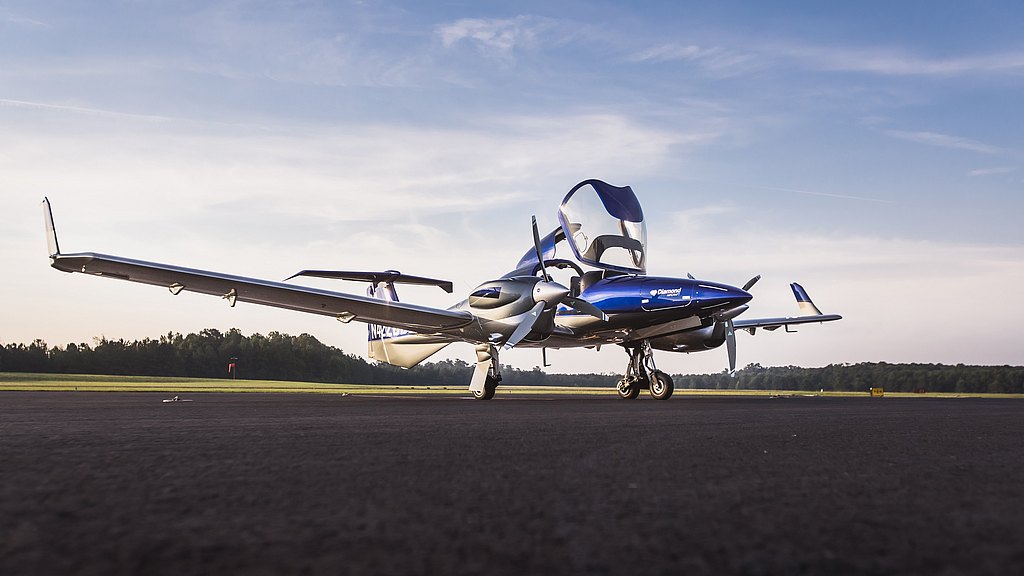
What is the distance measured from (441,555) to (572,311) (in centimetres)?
2056

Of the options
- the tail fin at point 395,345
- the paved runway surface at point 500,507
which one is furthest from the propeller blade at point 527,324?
the paved runway surface at point 500,507

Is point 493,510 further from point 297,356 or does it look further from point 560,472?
point 297,356

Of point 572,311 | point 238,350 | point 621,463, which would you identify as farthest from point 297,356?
point 621,463

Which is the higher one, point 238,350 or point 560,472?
point 238,350

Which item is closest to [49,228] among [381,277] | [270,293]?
[270,293]

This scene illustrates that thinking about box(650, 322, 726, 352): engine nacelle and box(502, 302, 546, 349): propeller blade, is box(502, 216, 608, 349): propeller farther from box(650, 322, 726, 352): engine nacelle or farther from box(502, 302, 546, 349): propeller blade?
box(650, 322, 726, 352): engine nacelle

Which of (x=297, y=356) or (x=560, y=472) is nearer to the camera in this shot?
(x=560, y=472)

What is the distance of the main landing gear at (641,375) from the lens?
23906mm

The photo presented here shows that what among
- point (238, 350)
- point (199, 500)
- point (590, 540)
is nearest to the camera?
point (590, 540)

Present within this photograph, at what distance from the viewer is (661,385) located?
2375cm

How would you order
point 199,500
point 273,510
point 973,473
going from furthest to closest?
point 973,473, point 199,500, point 273,510

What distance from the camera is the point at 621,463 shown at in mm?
4926

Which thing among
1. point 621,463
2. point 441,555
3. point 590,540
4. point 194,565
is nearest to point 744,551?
point 590,540

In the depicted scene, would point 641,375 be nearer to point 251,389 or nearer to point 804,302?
point 804,302
